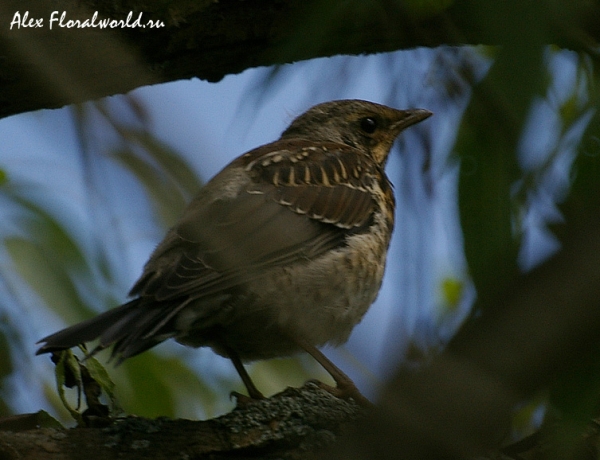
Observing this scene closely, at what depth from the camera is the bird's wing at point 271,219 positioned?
3.48 metres

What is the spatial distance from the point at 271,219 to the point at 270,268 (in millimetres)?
320

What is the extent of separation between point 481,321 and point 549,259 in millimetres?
161

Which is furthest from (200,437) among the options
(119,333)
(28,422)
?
(28,422)

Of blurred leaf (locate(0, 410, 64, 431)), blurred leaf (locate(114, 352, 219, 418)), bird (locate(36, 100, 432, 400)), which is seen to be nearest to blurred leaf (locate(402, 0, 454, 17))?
bird (locate(36, 100, 432, 400))

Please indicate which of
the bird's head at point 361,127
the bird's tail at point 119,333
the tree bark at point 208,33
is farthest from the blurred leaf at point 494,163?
the bird's head at point 361,127

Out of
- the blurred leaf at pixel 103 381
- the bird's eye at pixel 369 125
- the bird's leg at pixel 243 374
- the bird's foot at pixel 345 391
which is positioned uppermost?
the bird's eye at pixel 369 125

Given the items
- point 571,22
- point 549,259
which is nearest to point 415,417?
point 549,259

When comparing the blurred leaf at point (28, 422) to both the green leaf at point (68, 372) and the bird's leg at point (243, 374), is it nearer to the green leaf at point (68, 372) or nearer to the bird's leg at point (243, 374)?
the green leaf at point (68, 372)

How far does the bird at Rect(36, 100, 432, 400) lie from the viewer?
3.38m

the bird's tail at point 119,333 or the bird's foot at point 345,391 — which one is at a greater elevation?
the bird's tail at point 119,333

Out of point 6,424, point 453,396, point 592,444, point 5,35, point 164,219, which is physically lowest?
point 592,444

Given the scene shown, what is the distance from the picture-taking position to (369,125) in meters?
5.20

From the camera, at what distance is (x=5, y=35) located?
1.74 metres

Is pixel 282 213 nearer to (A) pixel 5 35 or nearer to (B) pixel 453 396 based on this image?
(A) pixel 5 35
